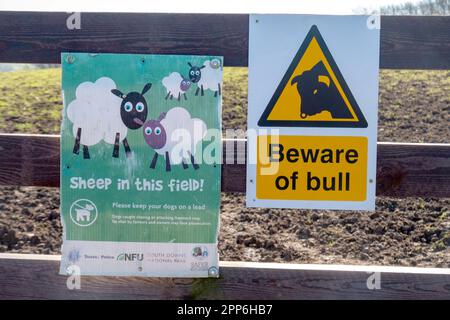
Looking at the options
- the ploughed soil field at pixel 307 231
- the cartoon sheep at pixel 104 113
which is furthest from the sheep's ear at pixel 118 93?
the ploughed soil field at pixel 307 231

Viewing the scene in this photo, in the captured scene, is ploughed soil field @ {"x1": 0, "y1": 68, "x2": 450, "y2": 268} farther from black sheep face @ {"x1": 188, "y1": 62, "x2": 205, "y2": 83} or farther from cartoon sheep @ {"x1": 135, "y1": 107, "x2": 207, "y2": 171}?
black sheep face @ {"x1": 188, "y1": 62, "x2": 205, "y2": 83}

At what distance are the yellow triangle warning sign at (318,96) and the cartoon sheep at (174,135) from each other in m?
0.39

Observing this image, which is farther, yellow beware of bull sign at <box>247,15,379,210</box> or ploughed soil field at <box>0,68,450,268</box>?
ploughed soil field at <box>0,68,450,268</box>

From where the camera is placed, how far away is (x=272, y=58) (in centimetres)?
302

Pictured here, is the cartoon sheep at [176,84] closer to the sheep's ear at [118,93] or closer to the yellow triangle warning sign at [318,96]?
the sheep's ear at [118,93]

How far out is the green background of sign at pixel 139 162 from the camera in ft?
10.0

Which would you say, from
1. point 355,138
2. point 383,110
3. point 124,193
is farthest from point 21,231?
point 383,110

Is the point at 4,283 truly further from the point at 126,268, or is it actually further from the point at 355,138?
the point at 355,138

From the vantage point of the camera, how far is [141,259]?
3.13 meters

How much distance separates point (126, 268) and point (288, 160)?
905 millimetres

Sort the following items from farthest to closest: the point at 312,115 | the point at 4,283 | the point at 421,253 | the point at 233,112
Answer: the point at 233,112 < the point at 421,253 < the point at 4,283 < the point at 312,115

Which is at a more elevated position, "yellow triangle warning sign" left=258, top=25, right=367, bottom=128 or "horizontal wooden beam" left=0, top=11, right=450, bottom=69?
"horizontal wooden beam" left=0, top=11, right=450, bottom=69

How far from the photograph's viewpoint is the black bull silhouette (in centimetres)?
298

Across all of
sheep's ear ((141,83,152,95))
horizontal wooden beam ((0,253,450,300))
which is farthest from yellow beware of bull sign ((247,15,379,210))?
sheep's ear ((141,83,152,95))
